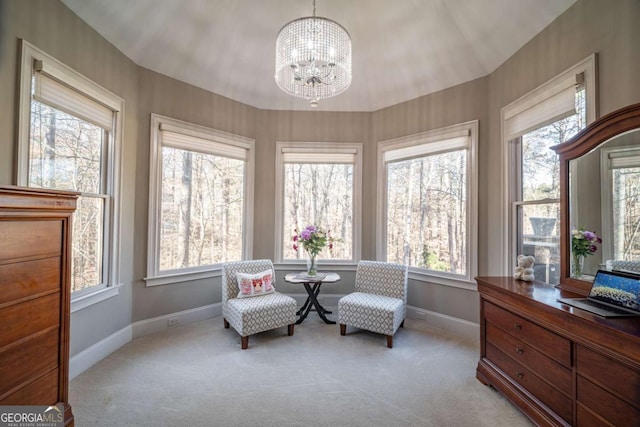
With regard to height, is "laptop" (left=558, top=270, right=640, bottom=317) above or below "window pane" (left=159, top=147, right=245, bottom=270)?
below

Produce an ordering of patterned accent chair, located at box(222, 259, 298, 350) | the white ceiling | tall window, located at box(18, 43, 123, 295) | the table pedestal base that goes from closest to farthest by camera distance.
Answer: tall window, located at box(18, 43, 123, 295) < the white ceiling < patterned accent chair, located at box(222, 259, 298, 350) < the table pedestal base

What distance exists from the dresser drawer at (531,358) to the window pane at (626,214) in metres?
Answer: 0.77

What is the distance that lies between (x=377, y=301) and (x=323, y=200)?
1.69 metres

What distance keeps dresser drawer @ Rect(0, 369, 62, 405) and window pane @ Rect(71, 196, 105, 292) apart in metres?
1.21

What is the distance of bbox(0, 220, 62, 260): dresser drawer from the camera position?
137 cm

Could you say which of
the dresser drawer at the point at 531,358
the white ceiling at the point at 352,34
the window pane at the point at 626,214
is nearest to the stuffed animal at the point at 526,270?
the dresser drawer at the point at 531,358

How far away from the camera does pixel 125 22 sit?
9.39ft

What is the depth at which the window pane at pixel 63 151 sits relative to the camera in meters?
2.28

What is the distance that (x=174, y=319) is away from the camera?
358 cm

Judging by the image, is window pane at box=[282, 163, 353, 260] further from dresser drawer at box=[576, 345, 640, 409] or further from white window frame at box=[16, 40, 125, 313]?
dresser drawer at box=[576, 345, 640, 409]

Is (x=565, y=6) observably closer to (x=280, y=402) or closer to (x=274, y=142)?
(x=274, y=142)

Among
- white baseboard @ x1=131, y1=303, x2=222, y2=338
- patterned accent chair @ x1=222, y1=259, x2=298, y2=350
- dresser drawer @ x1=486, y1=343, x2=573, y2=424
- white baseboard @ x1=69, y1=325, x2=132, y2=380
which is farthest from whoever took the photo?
white baseboard @ x1=131, y1=303, x2=222, y2=338

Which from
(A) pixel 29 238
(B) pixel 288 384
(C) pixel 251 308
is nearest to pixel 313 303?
(C) pixel 251 308

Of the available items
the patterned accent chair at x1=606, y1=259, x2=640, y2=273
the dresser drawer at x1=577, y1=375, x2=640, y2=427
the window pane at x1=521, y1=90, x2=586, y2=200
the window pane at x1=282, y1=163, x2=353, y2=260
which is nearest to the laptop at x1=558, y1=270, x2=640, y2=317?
the patterned accent chair at x1=606, y1=259, x2=640, y2=273
